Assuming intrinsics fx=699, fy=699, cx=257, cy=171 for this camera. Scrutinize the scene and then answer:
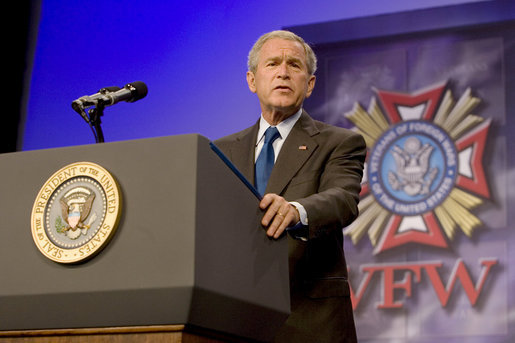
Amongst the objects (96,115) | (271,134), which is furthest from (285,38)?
(96,115)

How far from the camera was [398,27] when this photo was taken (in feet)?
→ 11.6

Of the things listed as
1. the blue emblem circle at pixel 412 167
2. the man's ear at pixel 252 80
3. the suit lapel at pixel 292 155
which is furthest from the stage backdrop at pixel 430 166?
the suit lapel at pixel 292 155

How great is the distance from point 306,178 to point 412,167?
169cm

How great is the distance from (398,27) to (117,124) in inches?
63.7

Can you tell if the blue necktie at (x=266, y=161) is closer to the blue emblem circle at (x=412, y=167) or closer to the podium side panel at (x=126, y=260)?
the podium side panel at (x=126, y=260)

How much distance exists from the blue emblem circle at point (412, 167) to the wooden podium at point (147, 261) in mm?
2177

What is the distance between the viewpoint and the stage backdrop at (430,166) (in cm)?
314

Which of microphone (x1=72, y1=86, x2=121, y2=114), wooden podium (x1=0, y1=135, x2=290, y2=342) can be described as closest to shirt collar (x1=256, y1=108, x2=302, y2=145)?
microphone (x1=72, y1=86, x2=121, y2=114)

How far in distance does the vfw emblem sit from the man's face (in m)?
1.44

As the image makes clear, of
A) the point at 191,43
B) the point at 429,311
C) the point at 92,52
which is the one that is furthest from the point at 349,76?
the point at 92,52

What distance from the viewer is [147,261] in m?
1.12

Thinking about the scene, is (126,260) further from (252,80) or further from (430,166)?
(430,166)

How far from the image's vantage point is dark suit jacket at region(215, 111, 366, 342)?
69.4 inches

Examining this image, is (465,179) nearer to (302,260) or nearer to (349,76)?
(349,76)
